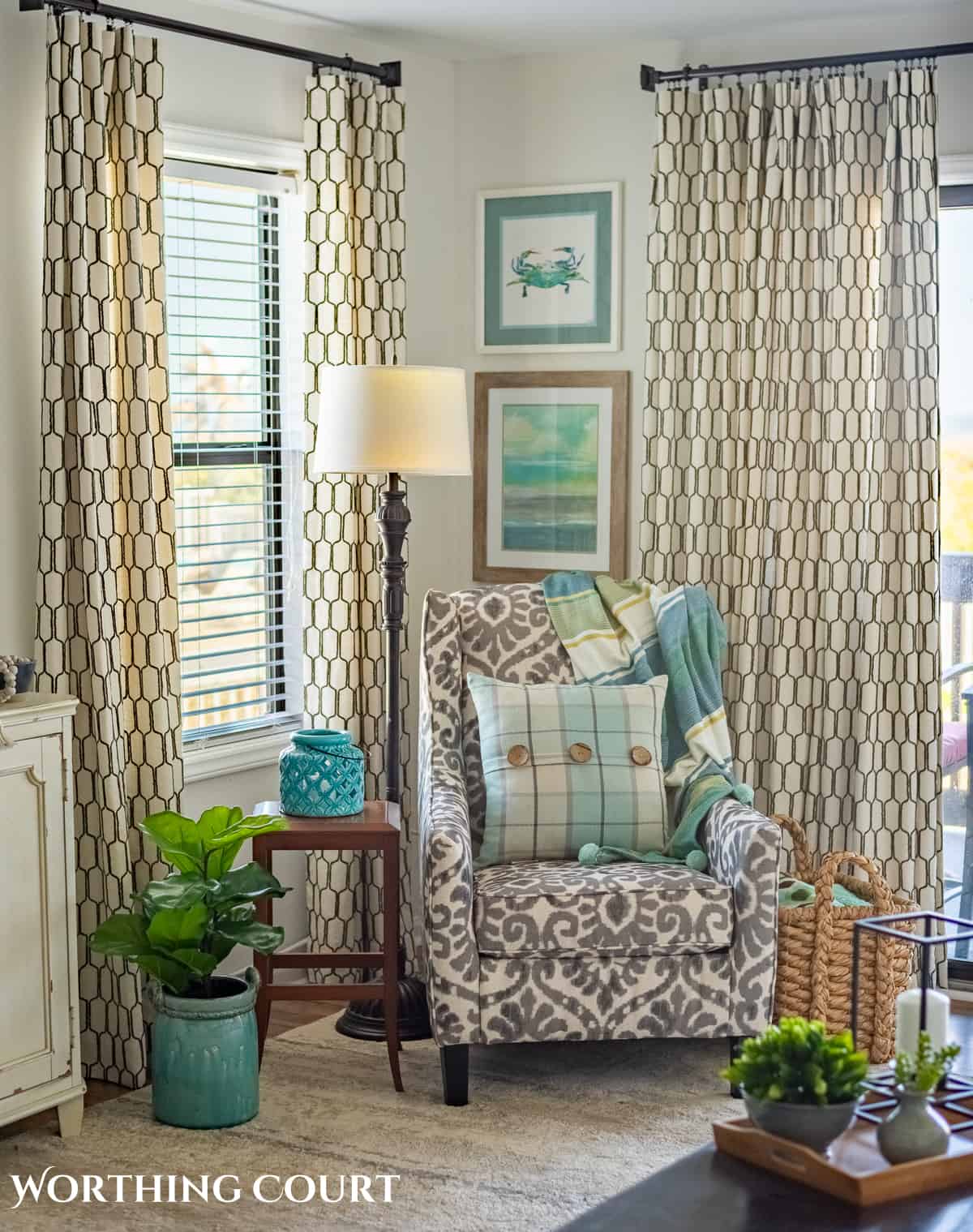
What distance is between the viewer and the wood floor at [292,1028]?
3293mm

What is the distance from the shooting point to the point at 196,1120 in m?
3.22

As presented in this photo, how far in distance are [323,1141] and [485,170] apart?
292 centimetres

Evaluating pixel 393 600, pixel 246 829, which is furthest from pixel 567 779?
pixel 246 829

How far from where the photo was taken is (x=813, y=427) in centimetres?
412

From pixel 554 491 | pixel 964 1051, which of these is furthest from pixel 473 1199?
pixel 554 491

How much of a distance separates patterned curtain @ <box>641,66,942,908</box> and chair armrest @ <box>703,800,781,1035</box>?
838 mm

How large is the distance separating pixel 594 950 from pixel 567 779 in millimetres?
462

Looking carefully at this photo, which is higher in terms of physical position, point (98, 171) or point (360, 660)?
point (98, 171)

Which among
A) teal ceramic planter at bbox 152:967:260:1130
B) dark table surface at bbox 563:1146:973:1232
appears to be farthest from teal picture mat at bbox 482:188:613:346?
dark table surface at bbox 563:1146:973:1232

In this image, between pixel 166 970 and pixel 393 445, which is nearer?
pixel 166 970

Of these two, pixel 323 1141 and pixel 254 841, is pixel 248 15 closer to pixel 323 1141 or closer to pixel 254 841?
pixel 254 841

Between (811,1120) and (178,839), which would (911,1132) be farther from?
(178,839)

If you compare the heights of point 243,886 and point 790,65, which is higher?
point 790,65

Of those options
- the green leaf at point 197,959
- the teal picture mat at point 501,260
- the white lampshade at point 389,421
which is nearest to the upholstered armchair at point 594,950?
the green leaf at point 197,959
